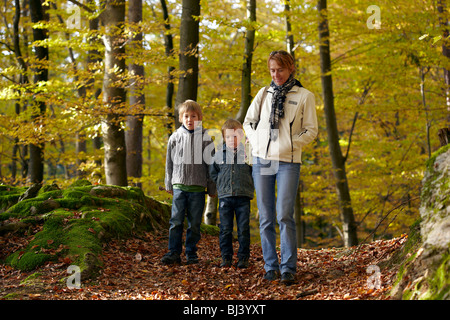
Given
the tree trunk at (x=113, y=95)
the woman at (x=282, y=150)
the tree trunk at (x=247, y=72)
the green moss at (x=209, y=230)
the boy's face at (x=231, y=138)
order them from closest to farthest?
the woman at (x=282, y=150) < the boy's face at (x=231, y=138) < the green moss at (x=209, y=230) < the tree trunk at (x=247, y=72) < the tree trunk at (x=113, y=95)

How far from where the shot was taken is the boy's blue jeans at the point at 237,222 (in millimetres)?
5219

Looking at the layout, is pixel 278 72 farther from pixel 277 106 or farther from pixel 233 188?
pixel 233 188

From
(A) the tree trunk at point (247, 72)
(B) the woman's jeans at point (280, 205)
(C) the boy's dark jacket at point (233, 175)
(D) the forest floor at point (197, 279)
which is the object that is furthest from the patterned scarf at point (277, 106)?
(A) the tree trunk at point (247, 72)

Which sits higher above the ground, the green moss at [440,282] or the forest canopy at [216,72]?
the forest canopy at [216,72]

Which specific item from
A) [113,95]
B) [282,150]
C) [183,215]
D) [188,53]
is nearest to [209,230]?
[183,215]

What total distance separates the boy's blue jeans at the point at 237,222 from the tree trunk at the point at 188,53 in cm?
269

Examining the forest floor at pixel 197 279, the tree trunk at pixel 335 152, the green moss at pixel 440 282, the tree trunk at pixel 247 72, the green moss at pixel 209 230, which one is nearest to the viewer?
the green moss at pixel 440 282

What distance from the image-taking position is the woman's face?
4.32m

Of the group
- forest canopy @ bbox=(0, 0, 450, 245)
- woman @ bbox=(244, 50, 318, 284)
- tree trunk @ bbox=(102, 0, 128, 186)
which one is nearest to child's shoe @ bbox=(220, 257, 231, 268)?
woman @ bbox=(244, 50, 318, 284)

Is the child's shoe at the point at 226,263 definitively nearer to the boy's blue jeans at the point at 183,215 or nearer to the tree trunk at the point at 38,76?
the boy's blue jeans at the point at 183,215

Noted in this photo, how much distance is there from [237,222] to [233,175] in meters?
0.56

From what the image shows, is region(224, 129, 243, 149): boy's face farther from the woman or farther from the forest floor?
the forest floor

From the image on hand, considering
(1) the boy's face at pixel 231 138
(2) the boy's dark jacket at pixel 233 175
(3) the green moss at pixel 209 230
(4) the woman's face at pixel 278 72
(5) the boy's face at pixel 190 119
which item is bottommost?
(3) the green moss at pixel 209 230
